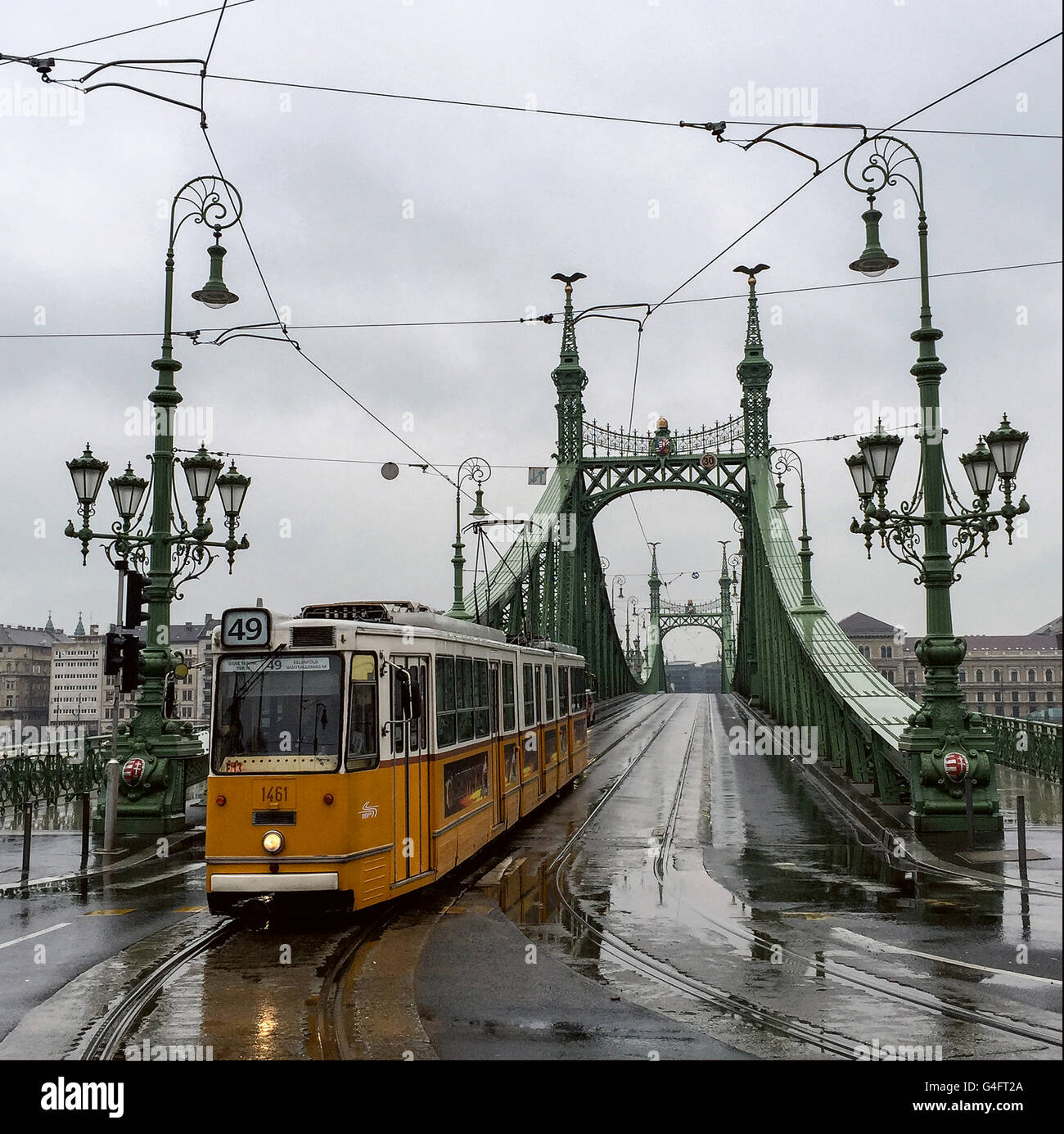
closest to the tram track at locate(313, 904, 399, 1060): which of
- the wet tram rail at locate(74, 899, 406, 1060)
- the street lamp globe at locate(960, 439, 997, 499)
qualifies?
the wet tram rail at locate(74, 899, 406, 1060)

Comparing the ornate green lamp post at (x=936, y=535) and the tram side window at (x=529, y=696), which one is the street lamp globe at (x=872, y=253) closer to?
the ornate green lamp post at (x=936, y=535)

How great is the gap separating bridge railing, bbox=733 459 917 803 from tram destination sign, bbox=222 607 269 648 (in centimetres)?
912

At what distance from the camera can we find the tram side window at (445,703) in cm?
1117

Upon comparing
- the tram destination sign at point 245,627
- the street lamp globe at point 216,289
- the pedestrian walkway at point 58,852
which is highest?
the street lamp globe at point 216,289

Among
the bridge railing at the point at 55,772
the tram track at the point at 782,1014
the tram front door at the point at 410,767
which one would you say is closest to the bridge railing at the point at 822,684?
the tram track at the point at 782,1014

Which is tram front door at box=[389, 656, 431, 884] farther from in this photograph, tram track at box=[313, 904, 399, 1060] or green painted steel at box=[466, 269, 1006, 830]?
green painted steel at box=[466, 269, 1006, 830]

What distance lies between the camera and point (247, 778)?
9398mm

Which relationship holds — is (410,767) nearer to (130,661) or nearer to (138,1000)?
(138,1000)

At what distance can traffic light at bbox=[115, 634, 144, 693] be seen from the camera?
44.3 feet

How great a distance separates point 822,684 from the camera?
902 inches

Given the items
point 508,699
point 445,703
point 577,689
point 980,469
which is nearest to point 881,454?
point 980,469

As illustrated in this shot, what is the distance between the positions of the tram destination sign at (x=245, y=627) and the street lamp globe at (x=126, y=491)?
7396mm
